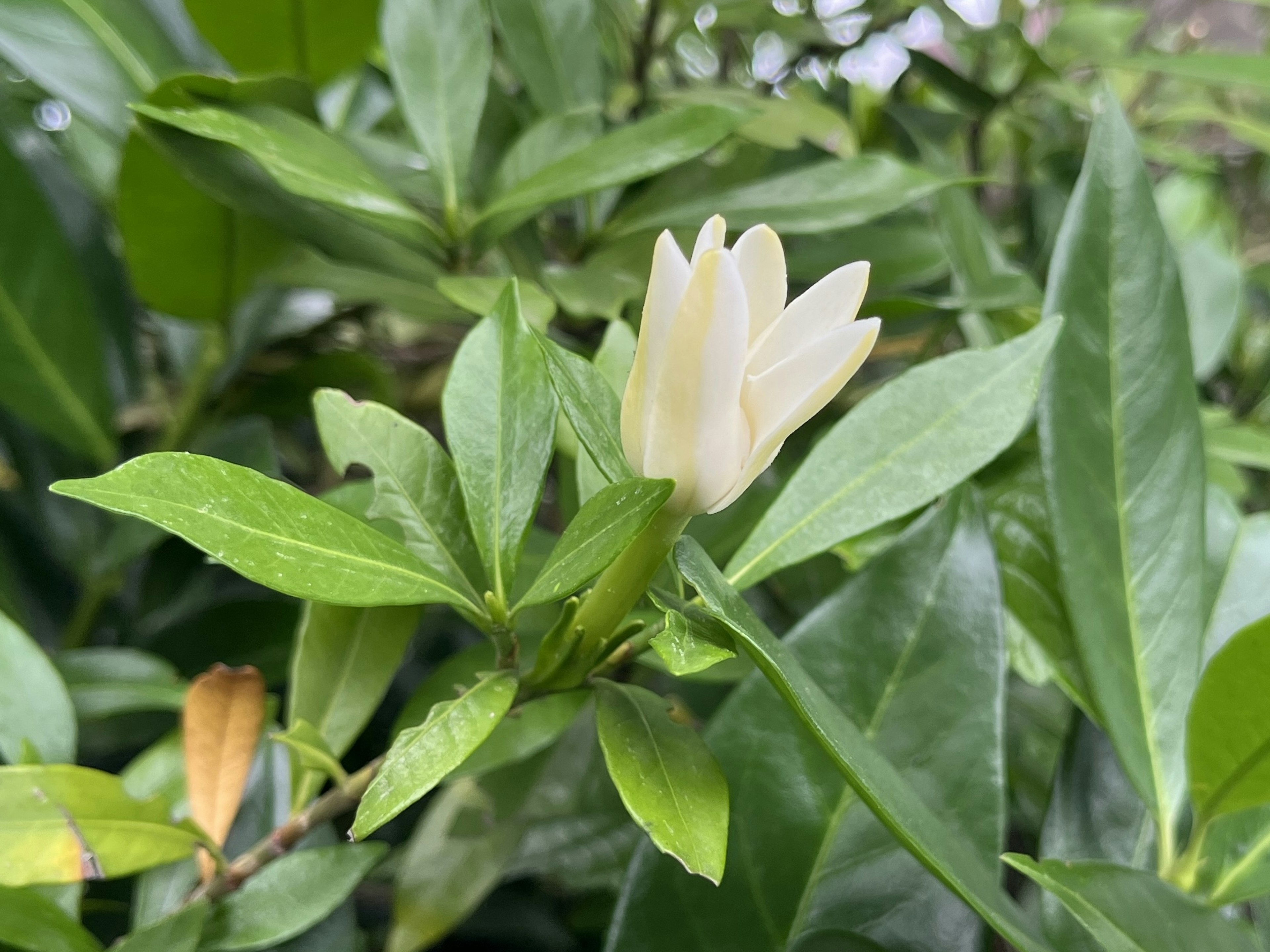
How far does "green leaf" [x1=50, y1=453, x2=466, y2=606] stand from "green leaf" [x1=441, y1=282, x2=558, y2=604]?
0.09 feet

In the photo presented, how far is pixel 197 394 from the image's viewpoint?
558 millimetres

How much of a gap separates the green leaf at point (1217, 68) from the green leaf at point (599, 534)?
0.58 m

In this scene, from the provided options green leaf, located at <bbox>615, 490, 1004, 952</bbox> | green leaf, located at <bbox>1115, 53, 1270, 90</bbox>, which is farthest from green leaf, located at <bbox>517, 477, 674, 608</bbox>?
green leaf, located at <bbox>1115, 53, 1270, 90</bbox>

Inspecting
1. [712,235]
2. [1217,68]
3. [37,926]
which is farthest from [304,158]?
[1217,68]

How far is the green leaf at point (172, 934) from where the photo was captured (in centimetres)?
28

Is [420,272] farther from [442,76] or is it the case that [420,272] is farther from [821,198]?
[821,198]

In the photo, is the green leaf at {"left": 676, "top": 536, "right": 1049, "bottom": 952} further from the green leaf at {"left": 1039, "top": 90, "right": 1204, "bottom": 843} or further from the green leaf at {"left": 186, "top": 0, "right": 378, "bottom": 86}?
the green leaf at {"left": 186, "top": 0, "right": 378, "bottom": 86}

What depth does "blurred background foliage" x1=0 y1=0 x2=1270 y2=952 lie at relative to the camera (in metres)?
0.39

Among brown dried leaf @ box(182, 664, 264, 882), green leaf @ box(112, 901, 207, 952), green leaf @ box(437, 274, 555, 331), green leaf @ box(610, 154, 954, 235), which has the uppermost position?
green leaf @ box(610, 154, 954, 235)

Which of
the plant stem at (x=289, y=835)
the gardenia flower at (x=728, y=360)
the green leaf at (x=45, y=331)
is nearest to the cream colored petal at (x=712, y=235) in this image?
the gardenia flower at (x=728, y=360)

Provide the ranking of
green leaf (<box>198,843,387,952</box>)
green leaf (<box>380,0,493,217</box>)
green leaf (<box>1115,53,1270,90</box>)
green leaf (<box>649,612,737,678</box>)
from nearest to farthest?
green leaf (<box>649,612,737,678</box>) < green leaf (<box>198,843,387,952</box>) < green leaf (<box>380,0,493,217</box>) < green leaf (<box>1115,53,1270,90</box>)

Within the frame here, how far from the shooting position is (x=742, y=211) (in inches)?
17.2

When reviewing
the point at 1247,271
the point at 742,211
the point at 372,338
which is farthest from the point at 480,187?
the point at 1247,271

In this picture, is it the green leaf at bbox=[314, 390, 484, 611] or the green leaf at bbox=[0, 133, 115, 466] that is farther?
the green leaf at bbox=[0, 133, 115, 466]
